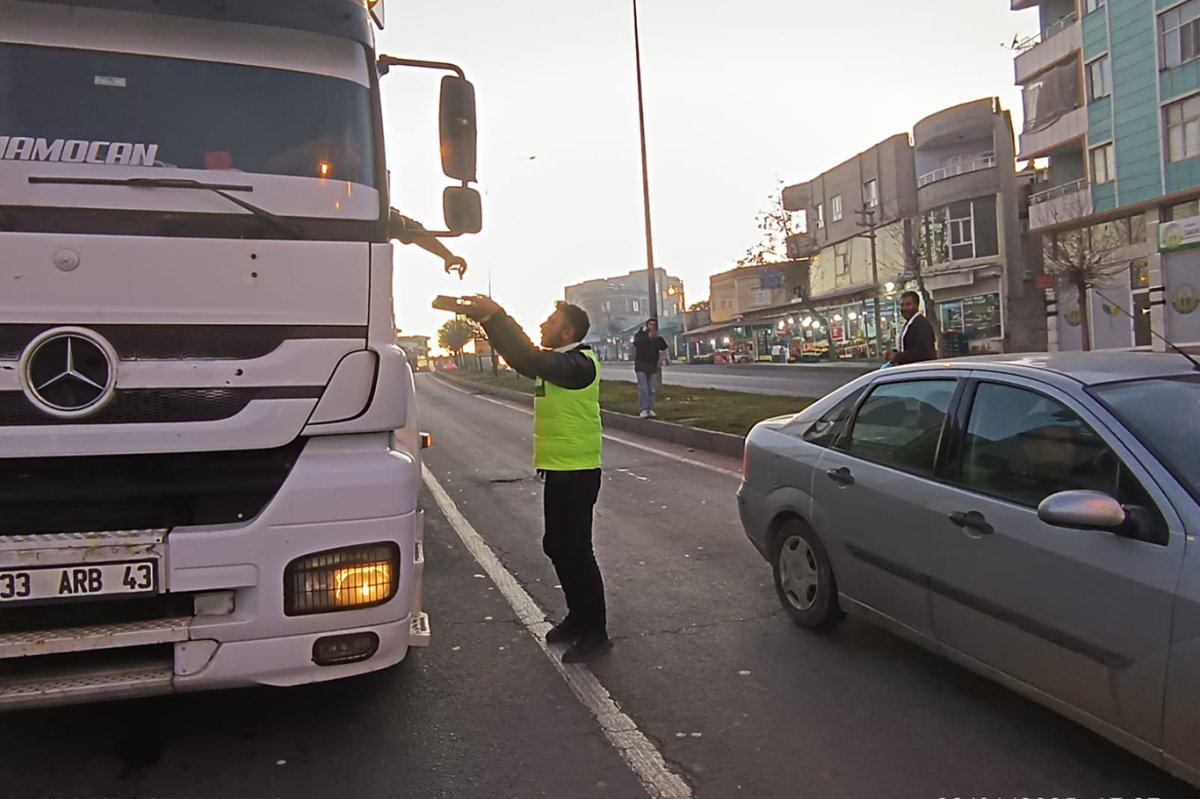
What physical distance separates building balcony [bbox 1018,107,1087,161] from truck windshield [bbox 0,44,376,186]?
34734mm

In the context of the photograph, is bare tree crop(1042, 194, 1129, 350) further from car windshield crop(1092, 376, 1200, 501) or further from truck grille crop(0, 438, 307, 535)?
truck grille crop(0, 438, 307, 535)

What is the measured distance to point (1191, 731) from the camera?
8.59 feet

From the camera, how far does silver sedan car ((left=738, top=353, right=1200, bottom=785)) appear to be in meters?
2.78

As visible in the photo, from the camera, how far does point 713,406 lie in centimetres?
1720

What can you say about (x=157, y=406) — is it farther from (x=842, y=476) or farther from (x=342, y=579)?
(x=842, y=476)

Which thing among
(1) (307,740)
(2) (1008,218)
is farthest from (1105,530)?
(2) (1008,218)

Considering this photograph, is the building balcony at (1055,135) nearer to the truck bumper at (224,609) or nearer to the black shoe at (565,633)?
the black shoe at (565,633)

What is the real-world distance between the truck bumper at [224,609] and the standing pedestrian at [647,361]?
12.1 meters

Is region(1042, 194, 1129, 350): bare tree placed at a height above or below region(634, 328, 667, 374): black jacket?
above

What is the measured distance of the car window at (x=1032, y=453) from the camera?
10.3 ft

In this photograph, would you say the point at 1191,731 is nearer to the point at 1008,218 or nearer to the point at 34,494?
Result: the point at 34,494

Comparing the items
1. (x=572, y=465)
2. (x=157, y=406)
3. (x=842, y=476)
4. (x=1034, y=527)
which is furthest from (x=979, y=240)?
(x=157, y=406)

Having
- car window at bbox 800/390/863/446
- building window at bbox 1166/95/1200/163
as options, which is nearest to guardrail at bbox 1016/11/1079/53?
building window at bbox 1166/95/1200/163

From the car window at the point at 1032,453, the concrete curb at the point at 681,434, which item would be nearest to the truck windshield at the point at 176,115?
the car window at the point at 1032,453
